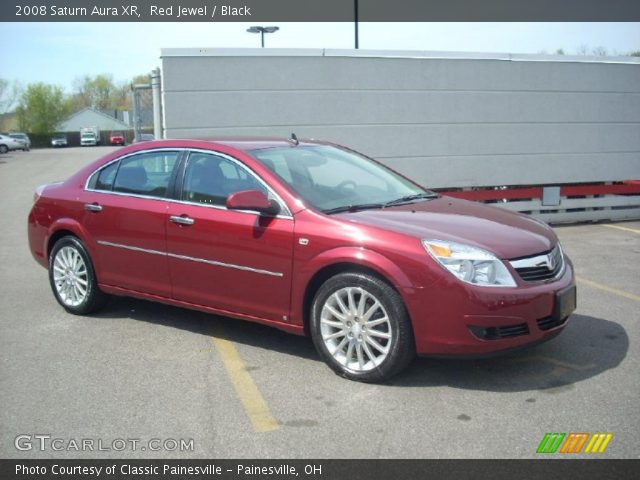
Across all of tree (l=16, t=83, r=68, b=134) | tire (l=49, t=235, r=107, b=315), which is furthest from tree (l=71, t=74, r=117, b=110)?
tire (l=49, t=235, r=107, b=315)

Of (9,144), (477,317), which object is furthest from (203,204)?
(9,144)

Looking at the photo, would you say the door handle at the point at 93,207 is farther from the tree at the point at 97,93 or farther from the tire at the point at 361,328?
the tree at the point at 97,93

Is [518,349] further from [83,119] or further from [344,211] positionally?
[83,119]

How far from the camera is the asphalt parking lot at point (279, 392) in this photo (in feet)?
11.7

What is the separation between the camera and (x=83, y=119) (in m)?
93.9

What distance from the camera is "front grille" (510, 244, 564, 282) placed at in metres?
4.22

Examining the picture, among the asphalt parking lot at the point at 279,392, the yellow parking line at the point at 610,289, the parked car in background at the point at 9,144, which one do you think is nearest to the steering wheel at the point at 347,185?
the asphalt parking lot at the point at 279,392

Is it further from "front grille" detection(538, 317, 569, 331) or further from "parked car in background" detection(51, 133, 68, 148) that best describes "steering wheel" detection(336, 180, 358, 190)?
"parked car in background" detection(51, 133, 68, 148)

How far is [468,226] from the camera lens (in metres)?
4.49

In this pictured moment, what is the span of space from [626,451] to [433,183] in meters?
7.47

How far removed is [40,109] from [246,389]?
301 feet

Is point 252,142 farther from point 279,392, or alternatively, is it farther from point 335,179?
point 279,392
